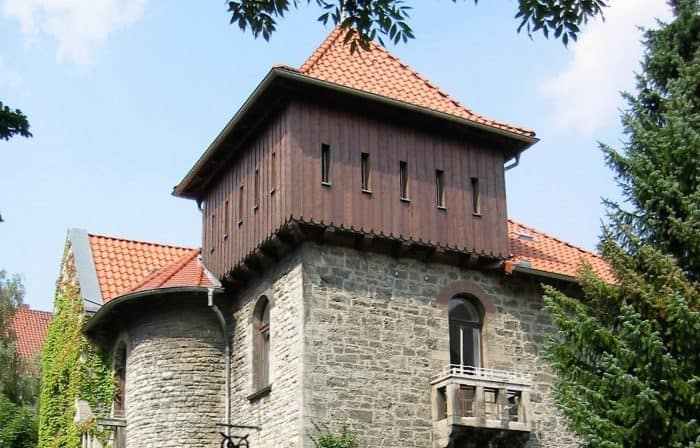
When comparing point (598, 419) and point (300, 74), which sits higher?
point (300, 74)

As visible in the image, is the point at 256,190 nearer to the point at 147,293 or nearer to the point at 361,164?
the point at 361,164

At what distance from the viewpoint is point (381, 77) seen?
2059 cm

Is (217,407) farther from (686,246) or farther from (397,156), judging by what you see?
(686,246)

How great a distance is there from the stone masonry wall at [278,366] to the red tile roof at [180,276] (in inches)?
53.2

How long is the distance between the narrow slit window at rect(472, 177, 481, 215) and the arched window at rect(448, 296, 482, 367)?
166cm

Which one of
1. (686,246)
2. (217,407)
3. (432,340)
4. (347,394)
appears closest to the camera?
(686,246)

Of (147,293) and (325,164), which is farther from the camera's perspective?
(147,293)

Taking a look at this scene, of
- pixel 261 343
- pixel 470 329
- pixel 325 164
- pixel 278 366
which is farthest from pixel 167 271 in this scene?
pixel 470 329

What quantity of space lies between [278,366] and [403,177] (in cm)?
415

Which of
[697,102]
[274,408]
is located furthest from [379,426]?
[697,102]

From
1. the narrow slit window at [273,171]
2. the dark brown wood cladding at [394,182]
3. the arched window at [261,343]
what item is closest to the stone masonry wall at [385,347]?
the dark brown wood cladding at [394,182]

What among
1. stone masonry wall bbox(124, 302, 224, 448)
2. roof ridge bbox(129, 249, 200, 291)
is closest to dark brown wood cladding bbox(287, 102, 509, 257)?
stone masonry wall bbox(124, 302, 224, 448)

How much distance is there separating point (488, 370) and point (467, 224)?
2.72 metres

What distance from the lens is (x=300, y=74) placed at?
18.4 m
